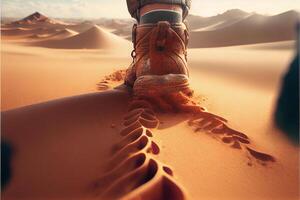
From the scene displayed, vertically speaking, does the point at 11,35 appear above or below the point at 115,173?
above

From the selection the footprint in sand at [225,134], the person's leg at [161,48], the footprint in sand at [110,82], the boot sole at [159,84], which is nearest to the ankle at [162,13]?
the person's leg at [161,48]

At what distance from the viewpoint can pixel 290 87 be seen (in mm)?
2008

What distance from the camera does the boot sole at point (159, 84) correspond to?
6.23 feet

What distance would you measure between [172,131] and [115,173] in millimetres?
607

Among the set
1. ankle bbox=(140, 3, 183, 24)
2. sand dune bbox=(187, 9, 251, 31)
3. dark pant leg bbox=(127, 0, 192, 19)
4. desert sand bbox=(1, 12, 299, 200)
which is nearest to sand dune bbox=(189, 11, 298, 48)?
sand dune bbox=(187, 9, 251, 31)

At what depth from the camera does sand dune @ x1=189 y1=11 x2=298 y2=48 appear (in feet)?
48.9

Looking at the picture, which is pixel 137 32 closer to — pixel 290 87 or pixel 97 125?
pixel 97 125

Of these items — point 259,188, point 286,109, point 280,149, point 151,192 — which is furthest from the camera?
point 286,109

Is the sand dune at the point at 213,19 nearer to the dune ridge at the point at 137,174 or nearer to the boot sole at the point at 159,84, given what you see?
the boot sole at the point at 159,84

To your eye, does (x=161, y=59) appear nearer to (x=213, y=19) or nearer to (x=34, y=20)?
(x=34, y=20)

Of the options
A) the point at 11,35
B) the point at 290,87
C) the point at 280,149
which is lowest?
the point at 280,149

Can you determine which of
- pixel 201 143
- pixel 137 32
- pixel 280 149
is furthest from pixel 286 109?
pixel 137 32

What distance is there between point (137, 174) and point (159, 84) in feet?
3.22

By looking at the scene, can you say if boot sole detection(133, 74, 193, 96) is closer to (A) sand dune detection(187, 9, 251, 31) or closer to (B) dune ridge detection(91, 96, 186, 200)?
(B) dune ridge detection(91, 96, 186, 200)
